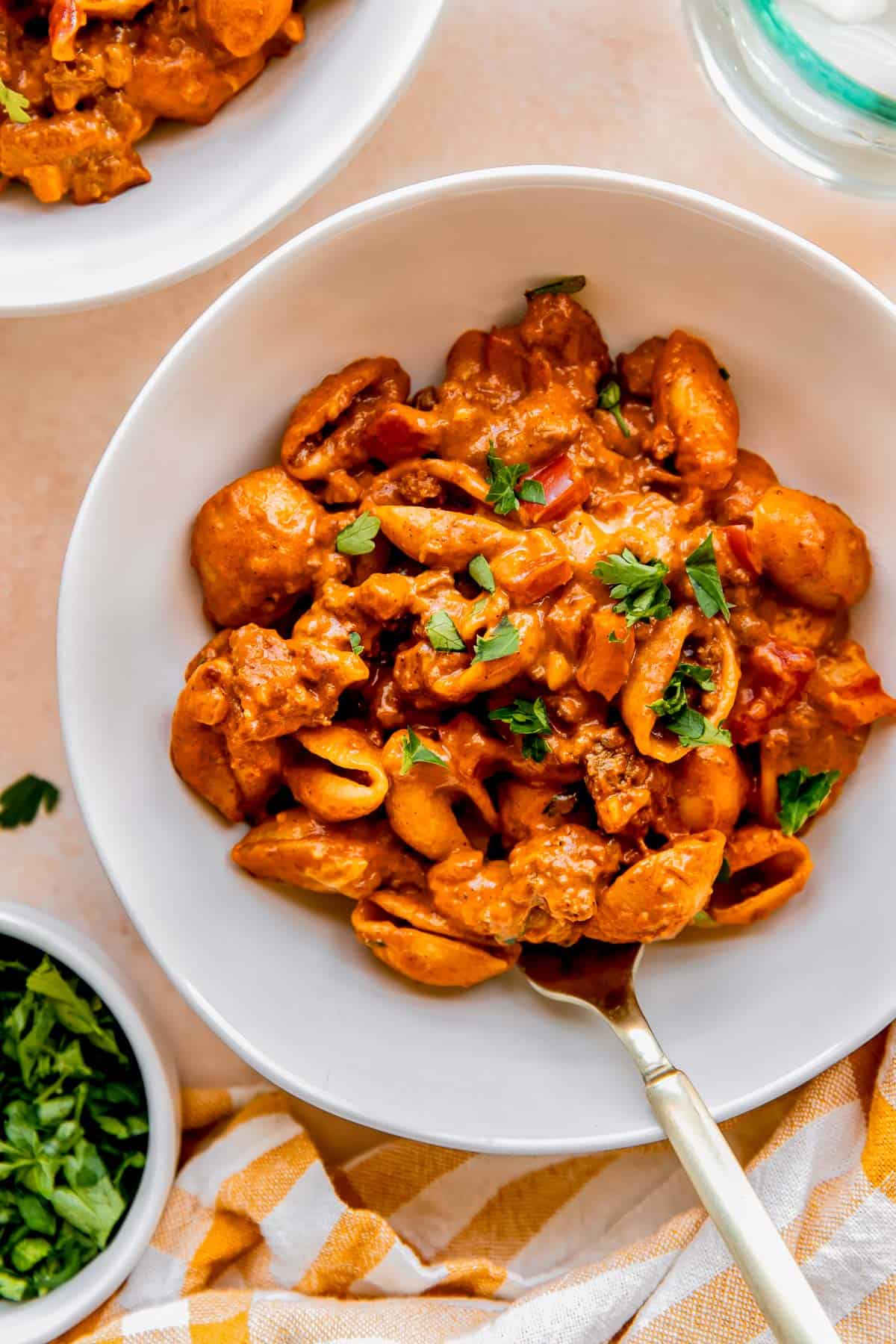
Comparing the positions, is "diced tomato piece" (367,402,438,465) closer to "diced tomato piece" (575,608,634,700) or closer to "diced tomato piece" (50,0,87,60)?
"diced tomato piece" (575,608,634,700)

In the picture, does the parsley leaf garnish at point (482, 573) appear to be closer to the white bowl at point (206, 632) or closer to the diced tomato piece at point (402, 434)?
the diced tomato piece at point (402, 434)

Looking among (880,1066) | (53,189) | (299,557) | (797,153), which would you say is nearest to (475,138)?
(797,153)

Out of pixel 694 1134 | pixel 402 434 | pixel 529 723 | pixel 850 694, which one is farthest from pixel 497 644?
pixel 694 1134

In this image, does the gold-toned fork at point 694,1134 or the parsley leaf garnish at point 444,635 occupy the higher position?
the parsley leaf garnish at point 444,635

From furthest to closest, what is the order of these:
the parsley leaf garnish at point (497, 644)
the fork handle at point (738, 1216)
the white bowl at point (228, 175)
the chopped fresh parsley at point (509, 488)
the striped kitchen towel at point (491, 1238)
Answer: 1. the striped kitchen towel at point (491, 1238)
2. the white bowl at point (228, 175)
3. the chopped fresh parsley at point (509, 488)
4. the parsley leaf garnish at point (497, 644)
5. the fork handle at point (738, 1216)

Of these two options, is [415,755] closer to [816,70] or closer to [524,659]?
[524,659]

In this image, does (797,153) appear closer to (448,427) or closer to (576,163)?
(576,163)

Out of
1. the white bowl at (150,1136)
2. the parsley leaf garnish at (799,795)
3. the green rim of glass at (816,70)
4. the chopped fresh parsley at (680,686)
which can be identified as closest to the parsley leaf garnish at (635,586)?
the chopped fresh parsley at (680,686)
